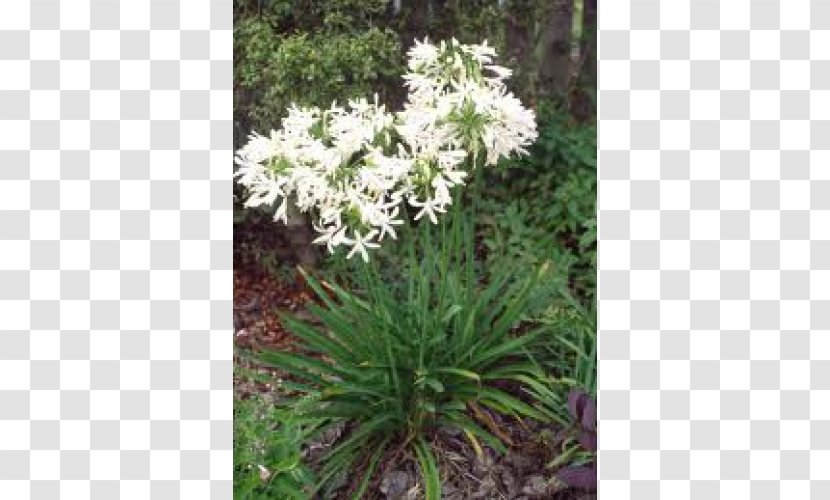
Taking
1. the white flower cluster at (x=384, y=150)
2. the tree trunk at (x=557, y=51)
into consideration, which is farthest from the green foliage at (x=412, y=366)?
the tree trunk at (x=557, y=51)

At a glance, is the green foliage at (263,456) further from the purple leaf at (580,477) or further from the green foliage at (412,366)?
the purple leaf at (580,477)

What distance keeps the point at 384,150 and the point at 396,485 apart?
101cm

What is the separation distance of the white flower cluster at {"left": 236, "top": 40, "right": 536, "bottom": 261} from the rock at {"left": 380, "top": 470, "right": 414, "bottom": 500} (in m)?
0.84

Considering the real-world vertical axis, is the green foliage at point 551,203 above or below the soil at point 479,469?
above

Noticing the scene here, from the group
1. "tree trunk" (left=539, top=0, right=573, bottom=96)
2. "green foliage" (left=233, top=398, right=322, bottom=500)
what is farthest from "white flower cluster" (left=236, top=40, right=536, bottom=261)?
"tree trunk" (left=539, top=0, right=573, bottom=96)

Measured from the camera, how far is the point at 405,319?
3.58 m

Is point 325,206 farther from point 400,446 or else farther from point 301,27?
point 301,27

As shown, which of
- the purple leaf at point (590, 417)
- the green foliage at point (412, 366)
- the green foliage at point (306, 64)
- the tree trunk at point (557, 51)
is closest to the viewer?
the purple leaf at point (590, 417)

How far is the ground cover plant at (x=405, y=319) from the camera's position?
302 centimetres

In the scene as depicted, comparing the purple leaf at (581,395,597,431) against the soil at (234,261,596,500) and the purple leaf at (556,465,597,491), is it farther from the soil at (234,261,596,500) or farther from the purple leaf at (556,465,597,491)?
the soil at (234,261,596,500)

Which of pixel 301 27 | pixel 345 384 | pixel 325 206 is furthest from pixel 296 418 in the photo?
pixel 301 27

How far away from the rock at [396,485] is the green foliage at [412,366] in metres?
0.07

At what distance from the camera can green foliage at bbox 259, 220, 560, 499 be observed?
3.46 metres

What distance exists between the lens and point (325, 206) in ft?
9.57
